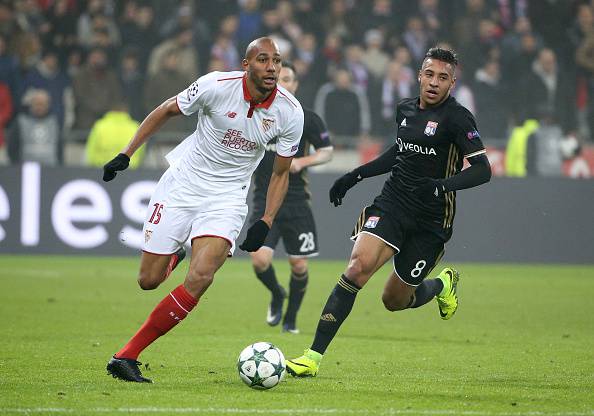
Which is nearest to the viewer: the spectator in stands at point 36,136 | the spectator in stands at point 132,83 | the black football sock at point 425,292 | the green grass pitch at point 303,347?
the green grass pitch at point 303,347

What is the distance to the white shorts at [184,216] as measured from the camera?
7547 mm

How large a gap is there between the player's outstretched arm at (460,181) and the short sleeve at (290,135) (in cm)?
91

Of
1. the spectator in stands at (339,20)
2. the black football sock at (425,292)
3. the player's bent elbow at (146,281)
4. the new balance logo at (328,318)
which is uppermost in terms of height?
the spectator in stands at (339,20)

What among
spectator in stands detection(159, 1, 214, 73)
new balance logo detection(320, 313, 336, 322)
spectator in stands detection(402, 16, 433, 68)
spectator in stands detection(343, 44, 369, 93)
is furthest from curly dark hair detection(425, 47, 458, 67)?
spectator in stands detection(402, 16, 433, 68)

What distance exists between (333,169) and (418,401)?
12462 mm

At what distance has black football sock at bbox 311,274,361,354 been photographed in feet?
25.7

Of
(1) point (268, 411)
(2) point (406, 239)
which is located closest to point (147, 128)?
(2) point (406, 239)

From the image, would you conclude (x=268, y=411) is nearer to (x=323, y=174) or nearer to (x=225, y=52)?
(x=323, y=174)

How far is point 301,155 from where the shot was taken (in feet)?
37.3

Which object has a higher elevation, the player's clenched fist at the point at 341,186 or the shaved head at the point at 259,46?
the shaved head at the point at 259,46

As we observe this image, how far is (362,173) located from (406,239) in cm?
63

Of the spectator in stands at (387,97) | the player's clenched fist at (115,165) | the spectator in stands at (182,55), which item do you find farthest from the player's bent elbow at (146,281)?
the spectator in stands at (387,97)

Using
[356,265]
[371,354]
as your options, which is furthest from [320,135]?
[356,265]

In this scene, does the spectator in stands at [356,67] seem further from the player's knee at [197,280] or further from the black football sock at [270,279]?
the player's knee at [197,280]
